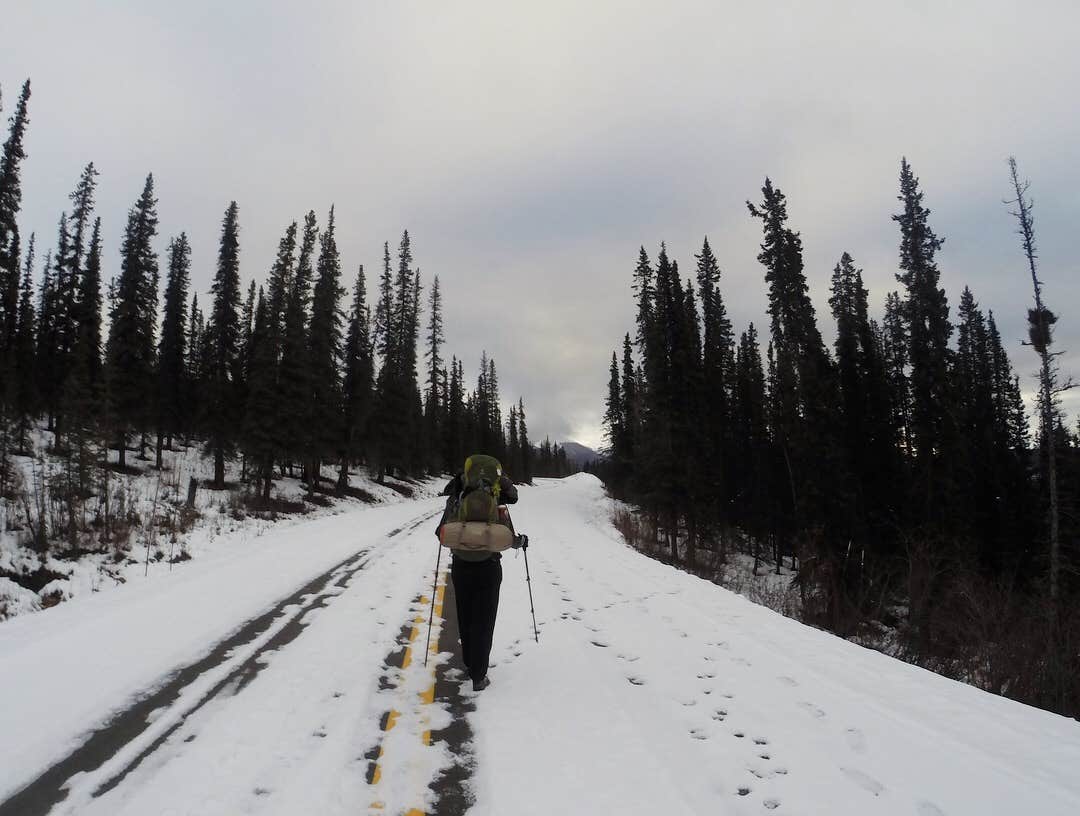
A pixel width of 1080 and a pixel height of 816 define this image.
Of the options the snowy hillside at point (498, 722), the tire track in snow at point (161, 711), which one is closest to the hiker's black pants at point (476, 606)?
the snowy hillside at point (498, 722)

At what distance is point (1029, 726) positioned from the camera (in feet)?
14.3

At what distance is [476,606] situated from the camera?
17.3 feet

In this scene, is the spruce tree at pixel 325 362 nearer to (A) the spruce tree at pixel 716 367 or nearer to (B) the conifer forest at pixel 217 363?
(B) the conifer forest at pixel 217 363

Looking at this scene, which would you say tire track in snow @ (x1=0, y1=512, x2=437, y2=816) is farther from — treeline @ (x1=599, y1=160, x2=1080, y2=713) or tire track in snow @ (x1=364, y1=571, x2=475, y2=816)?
treeline @ (x1=599, y1=160, x2=1080, y2=713)

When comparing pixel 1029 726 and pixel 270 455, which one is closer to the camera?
pixel 1029 726

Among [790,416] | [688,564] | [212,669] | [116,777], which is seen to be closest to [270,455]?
[688,564]

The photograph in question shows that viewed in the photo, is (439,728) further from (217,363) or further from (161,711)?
(217,363)

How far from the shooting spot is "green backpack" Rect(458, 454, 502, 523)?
529 centimetres

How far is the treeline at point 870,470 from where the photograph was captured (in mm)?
14758

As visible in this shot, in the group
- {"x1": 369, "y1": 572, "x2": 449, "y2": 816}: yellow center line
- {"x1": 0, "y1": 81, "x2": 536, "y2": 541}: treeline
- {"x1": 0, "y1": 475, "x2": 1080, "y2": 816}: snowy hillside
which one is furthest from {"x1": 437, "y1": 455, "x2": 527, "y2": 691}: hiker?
{"x1": 0, "y1": 81, "x2": 536, "y2": 541}: treeline

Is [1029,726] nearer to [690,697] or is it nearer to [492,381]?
[690,697]

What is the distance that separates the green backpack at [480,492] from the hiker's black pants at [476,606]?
0.48 m

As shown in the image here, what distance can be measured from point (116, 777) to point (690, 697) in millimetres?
4560

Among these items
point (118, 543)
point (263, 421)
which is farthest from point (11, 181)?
point (118, 543)
